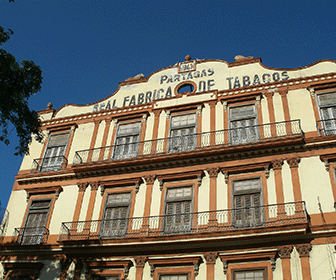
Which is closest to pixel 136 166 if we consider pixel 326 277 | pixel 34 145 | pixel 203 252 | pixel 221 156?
pixel 221 156

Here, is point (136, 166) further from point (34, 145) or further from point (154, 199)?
point (34, 145)

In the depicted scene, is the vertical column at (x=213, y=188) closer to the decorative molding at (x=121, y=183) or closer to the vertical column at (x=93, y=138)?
the decorative molding at (x=121, y=183)

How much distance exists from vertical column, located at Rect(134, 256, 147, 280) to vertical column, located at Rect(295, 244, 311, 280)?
20.1ft

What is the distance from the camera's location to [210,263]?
15414mm

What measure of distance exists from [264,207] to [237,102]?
6.24 m

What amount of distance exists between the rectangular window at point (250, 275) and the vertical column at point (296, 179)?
296cm

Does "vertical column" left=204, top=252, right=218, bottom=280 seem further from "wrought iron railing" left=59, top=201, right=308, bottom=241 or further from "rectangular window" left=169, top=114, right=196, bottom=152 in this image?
"rectangular window" left=169, top=114, right=196, bottom=152

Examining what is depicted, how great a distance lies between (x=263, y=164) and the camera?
56.9 ft

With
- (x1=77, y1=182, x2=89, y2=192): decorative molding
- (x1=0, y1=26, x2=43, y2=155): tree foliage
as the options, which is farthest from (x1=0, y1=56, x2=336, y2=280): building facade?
(x1=0, y1=26, x2=43, y2=155): tree foliage

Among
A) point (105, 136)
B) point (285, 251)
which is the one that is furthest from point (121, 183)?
point (285, 251)

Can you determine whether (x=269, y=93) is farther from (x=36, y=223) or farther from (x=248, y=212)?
(x=36, y=223)

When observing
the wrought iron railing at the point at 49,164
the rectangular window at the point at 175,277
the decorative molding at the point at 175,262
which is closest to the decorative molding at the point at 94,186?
the wrought iron railing at the point at 49,164

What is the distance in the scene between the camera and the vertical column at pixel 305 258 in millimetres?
14094

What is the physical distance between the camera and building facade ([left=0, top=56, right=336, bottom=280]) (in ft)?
50.4
